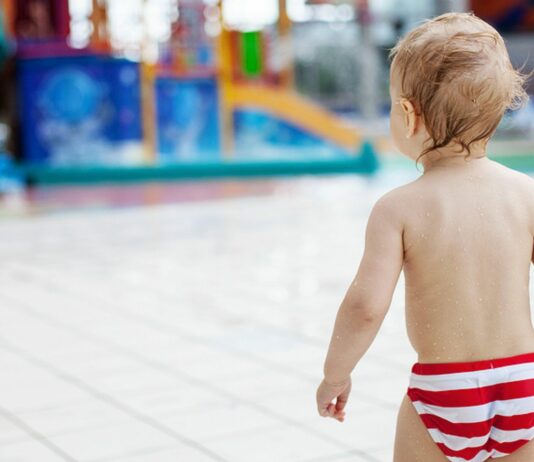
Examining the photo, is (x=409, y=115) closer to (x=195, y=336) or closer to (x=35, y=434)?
(x=35, y=434)

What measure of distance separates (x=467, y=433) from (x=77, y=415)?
2.05 metres

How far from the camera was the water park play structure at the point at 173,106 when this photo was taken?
16.2 metres

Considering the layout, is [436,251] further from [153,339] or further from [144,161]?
[144,161]

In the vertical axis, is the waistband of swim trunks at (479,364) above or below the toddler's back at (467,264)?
below

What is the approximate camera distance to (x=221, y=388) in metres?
3.91

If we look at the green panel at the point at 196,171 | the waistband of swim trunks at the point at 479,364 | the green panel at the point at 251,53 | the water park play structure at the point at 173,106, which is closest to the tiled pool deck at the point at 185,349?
the waistband of swim trunks at the point at 479,364

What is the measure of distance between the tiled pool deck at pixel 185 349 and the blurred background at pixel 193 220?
0.5 inches

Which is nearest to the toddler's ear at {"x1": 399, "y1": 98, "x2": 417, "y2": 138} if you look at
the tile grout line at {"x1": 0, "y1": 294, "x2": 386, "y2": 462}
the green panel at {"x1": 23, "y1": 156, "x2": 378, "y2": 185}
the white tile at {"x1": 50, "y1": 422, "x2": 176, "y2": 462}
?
the tile grout line at {"x1": 0, "y1": 294, "x2": 386, "y2": 462}

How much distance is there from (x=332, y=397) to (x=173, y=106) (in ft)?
50.6

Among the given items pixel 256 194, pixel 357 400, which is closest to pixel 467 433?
pixel 357 400

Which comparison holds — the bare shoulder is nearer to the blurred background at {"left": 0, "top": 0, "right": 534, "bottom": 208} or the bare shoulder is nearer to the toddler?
the toddler

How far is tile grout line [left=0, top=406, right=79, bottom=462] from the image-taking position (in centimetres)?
316

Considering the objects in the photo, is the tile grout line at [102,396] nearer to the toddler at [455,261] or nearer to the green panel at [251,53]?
the toddler at [455,261]

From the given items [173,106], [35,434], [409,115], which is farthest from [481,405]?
[173,106]
